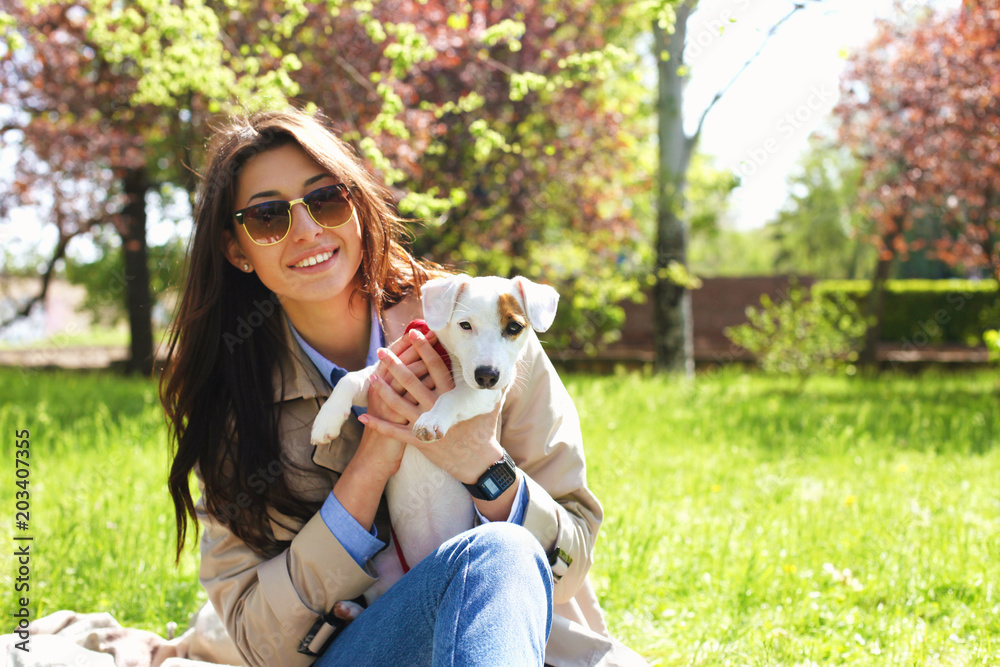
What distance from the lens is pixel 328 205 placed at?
2.32 metres

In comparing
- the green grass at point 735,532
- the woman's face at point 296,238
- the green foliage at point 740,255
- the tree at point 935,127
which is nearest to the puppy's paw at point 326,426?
the woman's face at point 296,238

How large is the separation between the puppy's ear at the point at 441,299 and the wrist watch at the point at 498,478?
17.5 inches

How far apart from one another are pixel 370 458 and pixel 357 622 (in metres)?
0.44

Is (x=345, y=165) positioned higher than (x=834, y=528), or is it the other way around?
(x=345, y=165)

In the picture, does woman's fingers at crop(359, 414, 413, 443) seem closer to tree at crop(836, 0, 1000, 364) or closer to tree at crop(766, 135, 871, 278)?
tree at crop(836, 0, 1000, 364)

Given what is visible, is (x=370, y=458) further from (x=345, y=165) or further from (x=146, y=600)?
(x=146, y=600)

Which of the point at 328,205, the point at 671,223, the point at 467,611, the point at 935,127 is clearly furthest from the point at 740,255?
the point at 467,611

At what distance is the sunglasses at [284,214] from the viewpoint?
2.29 metres

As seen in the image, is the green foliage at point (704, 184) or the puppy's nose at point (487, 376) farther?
the green foliage at point (704, 184)

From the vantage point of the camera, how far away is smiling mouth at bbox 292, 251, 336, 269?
2.31m

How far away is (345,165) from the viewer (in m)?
2.36

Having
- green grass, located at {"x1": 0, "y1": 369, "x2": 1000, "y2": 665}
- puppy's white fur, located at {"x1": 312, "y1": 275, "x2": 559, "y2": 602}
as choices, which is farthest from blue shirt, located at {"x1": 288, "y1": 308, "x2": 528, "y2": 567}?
green grass, located at {"x1": 0, "y1": 369, "x2": 1000, "y2": 665}

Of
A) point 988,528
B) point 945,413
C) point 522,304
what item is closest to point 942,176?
point 945,413

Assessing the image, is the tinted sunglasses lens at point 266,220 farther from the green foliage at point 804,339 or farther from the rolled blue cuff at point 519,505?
the green foliage at point 804,339
